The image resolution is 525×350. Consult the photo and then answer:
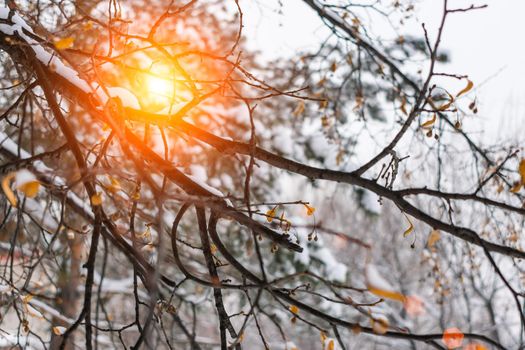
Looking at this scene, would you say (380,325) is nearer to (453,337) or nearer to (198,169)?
(453,337)

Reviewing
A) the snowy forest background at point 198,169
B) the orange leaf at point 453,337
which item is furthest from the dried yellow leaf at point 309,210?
the orange leaf at point 453,337

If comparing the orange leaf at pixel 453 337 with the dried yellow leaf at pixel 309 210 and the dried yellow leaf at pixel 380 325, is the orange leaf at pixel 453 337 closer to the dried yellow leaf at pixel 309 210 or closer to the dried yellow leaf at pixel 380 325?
the dried yellow leaf at pixel 380 325

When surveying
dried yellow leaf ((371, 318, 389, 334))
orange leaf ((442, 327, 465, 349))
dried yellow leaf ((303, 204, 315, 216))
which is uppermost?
dried yellow leaf ((303, 204, 315, 216))

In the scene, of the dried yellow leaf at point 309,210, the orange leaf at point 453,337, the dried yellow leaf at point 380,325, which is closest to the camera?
the dried yellow leaf at point 380,325

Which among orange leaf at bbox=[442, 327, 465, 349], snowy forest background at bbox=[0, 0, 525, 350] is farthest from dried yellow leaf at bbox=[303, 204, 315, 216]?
orange leaf at bbox=[442, 327, 465, 349]

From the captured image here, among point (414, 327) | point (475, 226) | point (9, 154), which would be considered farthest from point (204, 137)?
point (414, 327)

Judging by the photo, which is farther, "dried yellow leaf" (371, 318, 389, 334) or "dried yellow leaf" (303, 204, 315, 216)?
"dried yellow leaf" (303, 204, 315, 216)

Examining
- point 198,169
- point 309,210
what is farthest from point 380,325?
point 198,169

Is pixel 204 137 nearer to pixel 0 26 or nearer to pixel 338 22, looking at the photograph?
pixel 0 26

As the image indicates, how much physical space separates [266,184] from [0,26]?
5482 millimetres

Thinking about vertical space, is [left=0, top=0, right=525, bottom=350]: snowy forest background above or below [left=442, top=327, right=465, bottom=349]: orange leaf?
above

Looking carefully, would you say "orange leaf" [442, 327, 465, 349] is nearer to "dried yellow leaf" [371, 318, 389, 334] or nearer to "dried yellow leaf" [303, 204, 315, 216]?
"dried yellow leaf" [371, 318, 389, 334]

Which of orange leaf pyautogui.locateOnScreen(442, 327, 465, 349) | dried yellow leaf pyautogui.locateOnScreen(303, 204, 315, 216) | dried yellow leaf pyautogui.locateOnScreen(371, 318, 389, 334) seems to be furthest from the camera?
dried yellow leaf pyautogui.locateOnScreen(303, 204, 315, 216)

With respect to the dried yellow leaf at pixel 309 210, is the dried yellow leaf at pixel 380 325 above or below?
below
